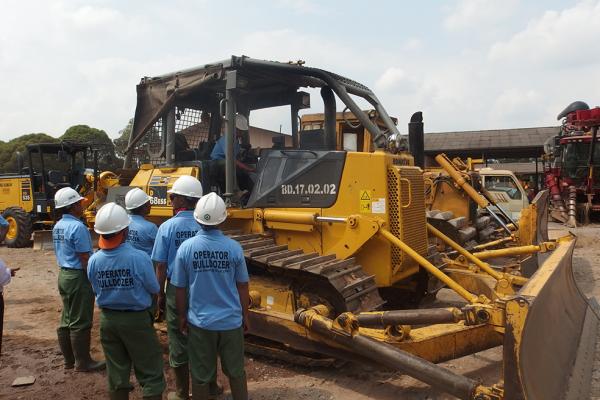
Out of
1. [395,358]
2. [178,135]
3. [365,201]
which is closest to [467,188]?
[365,201]

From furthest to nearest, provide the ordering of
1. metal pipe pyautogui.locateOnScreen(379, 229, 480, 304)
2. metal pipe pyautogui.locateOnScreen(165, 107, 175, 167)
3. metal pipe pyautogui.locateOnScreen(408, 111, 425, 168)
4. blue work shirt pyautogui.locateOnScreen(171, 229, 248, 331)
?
metal pipe pyautogui.locateOnScreen(408, 111, 425, 168) → metal pipe pyautogui.locateOnScreen(165, 107, 175, 167) → metal pipe pyautogui.locateOnScreen(379, 229, 480, 304) → blue work shirt pyautogui.locateOnScreen(171, 229, 248, 331)

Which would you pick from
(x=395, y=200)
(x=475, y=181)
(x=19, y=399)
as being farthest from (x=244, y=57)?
(x=475, y=181)

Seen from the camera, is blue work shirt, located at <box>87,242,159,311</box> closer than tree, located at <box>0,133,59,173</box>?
Yes

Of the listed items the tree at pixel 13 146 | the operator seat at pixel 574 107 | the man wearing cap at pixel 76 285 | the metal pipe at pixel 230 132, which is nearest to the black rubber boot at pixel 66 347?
the man wearing cap at pixel 76 285

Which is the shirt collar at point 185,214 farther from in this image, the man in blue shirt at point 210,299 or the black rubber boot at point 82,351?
the black rubber boot at point 82,351

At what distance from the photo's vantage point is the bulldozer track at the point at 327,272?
15.0ft

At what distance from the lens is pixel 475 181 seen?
33.7 ft

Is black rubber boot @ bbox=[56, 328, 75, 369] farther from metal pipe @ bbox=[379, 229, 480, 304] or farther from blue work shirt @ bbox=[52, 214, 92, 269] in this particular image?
metal pipe @ bbox=[379, 229, 480, 304]

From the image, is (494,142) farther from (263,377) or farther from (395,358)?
(395,358)

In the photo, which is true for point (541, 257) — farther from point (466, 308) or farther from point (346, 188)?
point (466, 308)

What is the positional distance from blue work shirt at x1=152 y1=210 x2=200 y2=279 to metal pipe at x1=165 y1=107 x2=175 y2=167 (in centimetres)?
195

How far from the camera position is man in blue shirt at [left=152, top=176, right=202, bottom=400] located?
13.5 ft

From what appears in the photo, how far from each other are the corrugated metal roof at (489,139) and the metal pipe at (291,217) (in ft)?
81.5

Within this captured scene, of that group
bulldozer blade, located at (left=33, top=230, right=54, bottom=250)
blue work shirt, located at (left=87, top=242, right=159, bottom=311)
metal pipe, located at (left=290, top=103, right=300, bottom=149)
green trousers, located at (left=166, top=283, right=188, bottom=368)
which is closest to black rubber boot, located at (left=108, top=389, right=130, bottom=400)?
green trousers, located at (left=166, top=283, right=188, bottom=368)
